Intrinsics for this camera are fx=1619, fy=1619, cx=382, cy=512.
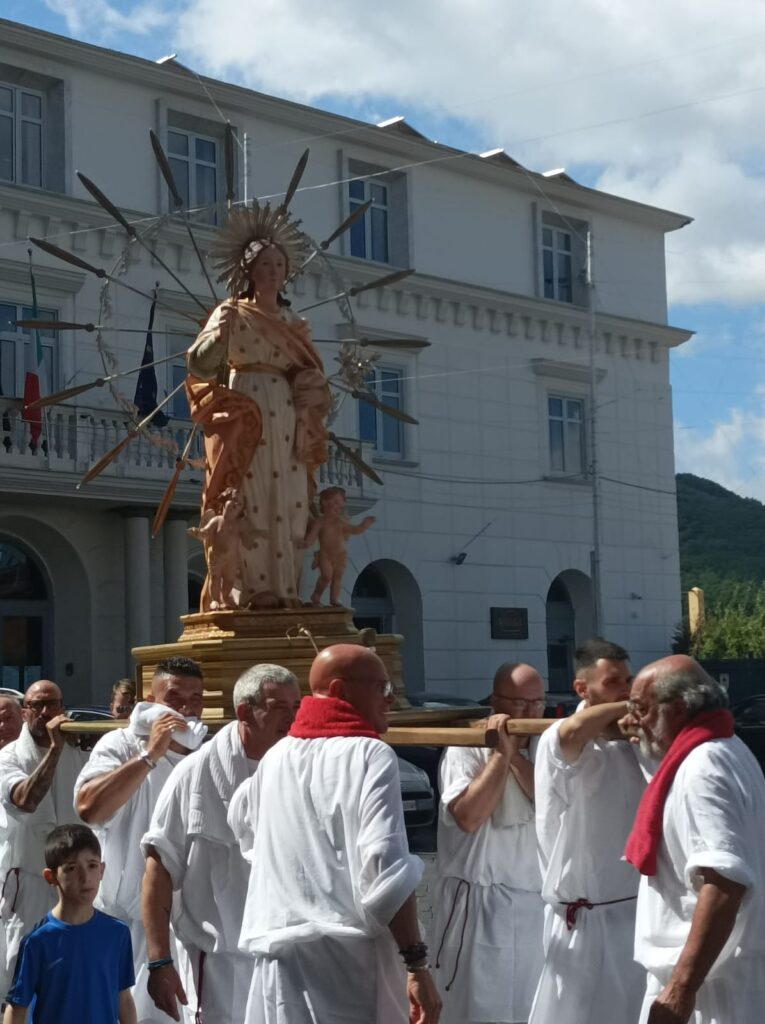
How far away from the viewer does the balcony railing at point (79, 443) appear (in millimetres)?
22438

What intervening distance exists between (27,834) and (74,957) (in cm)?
219

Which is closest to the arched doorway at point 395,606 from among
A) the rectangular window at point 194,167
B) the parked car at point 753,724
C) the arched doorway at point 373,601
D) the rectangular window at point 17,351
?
the arched doorway at point 373,601

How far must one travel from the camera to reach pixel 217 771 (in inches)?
236

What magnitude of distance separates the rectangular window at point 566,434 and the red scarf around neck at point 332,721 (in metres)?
27.0

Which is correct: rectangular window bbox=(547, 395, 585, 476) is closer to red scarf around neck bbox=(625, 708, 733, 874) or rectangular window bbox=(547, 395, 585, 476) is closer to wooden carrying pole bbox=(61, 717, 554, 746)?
wooden carrying pole bbox=(61, 717, 554, 746)

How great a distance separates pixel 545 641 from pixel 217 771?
25574mm

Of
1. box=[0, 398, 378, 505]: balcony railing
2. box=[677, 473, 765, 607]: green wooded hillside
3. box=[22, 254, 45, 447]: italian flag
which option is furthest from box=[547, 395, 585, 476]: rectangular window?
box=[677, 473, 765, 607]: green wooded hillside

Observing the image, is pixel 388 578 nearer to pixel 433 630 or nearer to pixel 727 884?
pixel 433 630

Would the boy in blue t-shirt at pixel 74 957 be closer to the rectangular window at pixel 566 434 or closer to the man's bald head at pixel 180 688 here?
the man's bald head at pixel 180 688

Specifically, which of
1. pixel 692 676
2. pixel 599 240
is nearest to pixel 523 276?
pixel 599 240

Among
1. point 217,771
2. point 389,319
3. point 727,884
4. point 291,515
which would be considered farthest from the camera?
point 389,319

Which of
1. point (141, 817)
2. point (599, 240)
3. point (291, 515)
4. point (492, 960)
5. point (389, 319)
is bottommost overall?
point (492, 960)

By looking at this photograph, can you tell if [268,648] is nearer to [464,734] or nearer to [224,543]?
[224,543]

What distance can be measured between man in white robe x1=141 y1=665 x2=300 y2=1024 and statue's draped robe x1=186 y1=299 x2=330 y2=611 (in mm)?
2452
